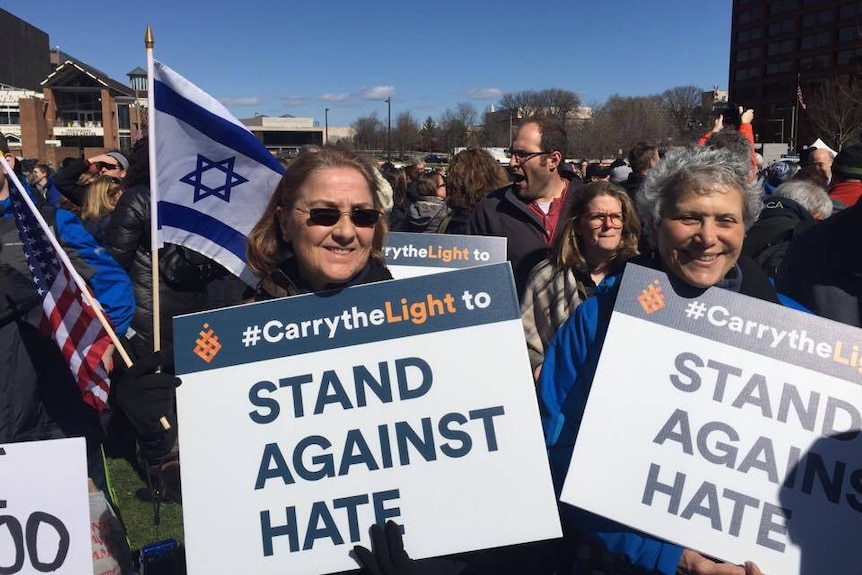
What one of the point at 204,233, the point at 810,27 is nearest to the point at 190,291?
the point at 204,233

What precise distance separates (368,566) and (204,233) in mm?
1747

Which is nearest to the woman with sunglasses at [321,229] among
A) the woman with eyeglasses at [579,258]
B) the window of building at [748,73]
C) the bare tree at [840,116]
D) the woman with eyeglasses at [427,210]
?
the woman with eyeglasses at [579,258]

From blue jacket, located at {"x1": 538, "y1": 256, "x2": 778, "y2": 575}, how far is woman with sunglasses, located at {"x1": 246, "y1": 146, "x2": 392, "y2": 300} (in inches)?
27.9

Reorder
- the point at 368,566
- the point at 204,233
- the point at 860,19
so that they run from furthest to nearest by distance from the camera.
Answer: the point at 860,19
the point at 204,233
the point at 368,566

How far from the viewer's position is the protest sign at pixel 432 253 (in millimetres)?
4473

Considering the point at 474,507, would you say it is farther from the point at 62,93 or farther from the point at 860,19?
the point at 860,19

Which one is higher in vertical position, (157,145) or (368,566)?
(157,145)

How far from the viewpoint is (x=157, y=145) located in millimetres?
2814

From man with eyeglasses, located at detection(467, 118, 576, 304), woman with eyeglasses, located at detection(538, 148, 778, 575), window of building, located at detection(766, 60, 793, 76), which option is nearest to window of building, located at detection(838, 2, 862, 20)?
window of building, located at detection(766, 60, 793, 76)

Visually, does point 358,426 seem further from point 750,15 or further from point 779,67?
point 750,15

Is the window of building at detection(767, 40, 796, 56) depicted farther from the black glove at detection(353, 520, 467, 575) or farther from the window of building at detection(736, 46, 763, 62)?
the black glove at detection(353, 520, 467, 575)

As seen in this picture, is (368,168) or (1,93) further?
(1,93)

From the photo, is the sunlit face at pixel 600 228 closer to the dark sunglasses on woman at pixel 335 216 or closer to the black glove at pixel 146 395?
the dark sunglasses on woman at pixel 335 216

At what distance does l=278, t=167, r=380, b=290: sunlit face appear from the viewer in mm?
2264
